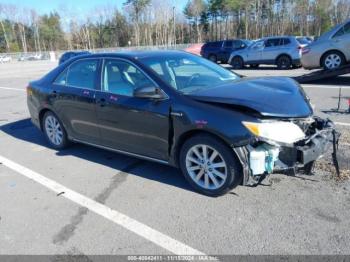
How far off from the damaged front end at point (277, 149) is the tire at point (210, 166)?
0.13 meters

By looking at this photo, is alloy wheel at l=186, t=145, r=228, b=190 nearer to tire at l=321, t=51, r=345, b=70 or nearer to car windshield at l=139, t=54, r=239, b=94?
car windshield at l=139, t=54, r=239, b=94

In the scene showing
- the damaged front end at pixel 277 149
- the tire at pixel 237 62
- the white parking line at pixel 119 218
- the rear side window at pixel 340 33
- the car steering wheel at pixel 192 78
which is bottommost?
the white parking line at pixel 119 218

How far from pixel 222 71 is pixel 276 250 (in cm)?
282

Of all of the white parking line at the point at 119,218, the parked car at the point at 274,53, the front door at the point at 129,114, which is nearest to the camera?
the white parking line at the point at 119,218

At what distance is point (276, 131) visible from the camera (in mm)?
3508

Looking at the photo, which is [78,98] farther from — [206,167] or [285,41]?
[285,41]

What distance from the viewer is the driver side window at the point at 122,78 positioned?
4.40m

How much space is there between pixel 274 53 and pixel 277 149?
1509 cm

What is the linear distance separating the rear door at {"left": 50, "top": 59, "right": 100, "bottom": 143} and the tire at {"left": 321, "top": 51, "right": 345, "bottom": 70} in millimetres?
8742

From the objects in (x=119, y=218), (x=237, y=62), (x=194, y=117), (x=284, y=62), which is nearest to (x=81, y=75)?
(x=194, y=117)

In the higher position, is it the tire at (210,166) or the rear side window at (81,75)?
the rear side window at (81,75)

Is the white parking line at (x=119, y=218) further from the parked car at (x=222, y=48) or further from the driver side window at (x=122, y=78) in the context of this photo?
the parked car at (x=222, y=48)

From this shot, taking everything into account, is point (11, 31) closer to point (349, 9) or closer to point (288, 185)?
point (349, 9)

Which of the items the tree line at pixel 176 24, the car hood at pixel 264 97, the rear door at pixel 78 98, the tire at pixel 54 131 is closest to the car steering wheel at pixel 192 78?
the car hood at pixel 264 97
